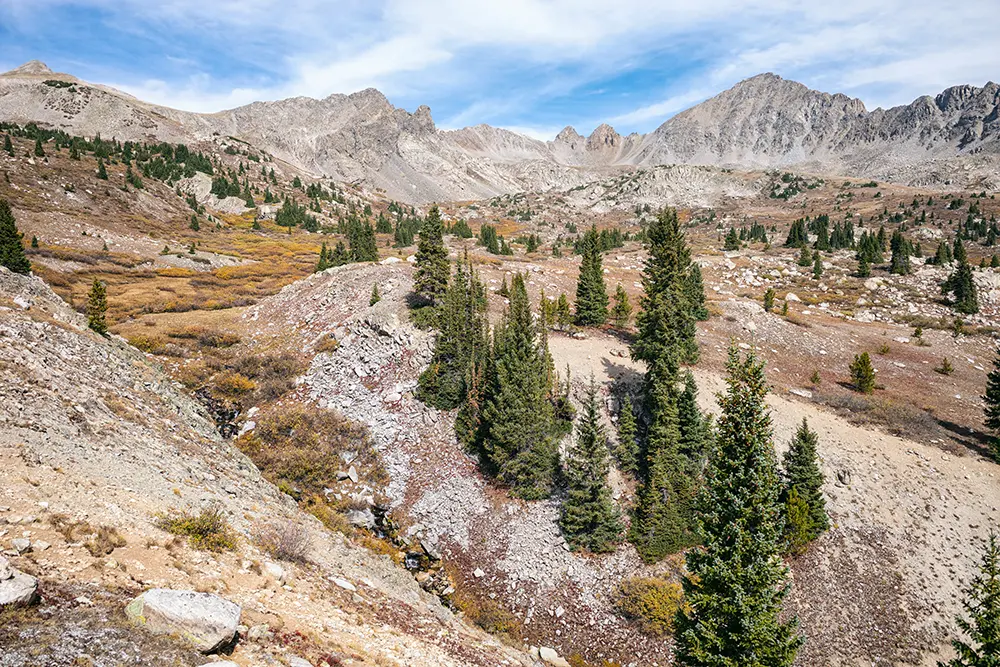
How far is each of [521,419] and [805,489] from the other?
1841 centimetres

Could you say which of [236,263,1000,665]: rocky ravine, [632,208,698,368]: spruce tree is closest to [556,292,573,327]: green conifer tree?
[236,263,1000,665]: rocky ravine

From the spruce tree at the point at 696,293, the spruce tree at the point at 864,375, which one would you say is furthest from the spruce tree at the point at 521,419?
the spruce tree at the point at 864,375

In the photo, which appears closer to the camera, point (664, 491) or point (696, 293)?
point (664, 491)

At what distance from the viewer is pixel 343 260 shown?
73312mm

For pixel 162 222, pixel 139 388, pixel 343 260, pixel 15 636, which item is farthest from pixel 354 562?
pixel 162 222

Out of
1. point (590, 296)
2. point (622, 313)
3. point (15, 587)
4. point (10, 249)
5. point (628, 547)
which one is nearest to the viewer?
point (15, 587)

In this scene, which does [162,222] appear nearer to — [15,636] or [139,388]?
[139,388]

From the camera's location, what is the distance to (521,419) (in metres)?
31.9

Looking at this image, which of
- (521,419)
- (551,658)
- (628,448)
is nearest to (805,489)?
(628,448)

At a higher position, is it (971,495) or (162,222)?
(162,222)

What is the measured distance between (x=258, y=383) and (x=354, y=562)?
2479 cm

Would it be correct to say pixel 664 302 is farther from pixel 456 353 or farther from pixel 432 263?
pixel 432 263

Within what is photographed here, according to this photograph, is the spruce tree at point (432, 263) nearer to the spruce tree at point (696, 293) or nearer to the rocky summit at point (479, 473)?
the rocky summit at point (479, 473)

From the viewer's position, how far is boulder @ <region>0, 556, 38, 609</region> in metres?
8.77
